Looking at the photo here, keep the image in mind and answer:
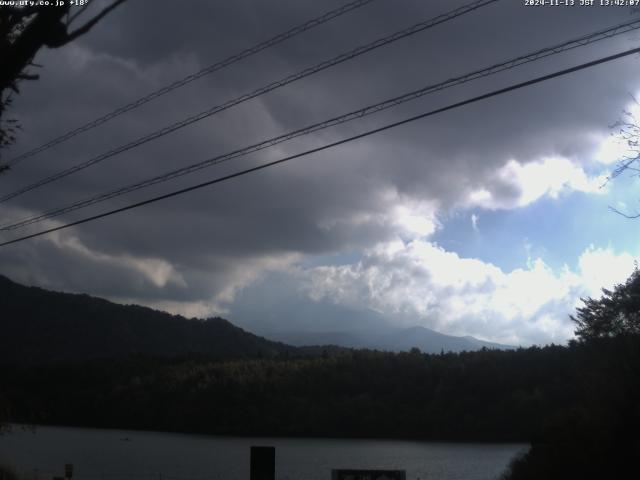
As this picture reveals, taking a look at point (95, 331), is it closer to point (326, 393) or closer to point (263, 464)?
point (326, 393)

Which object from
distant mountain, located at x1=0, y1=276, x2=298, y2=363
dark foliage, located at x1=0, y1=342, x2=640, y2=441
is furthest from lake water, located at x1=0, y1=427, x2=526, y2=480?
distant mountain, located at x1=0, y1=276, x2=298, y2=363

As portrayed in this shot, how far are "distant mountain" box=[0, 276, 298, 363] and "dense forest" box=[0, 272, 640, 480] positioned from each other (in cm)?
1916

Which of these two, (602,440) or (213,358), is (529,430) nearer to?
Answer: (602,440)

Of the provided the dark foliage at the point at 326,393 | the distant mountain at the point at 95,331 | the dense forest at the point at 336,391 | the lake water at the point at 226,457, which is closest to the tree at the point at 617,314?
the dense forest at the point at 336,391

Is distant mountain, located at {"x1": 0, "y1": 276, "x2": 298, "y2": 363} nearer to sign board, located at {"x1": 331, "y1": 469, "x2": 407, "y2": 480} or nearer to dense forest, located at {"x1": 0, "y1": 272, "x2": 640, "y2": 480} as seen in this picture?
dense forest, located at {"x1": 0, "y1": 272, "x2": 640, "y2": 480}

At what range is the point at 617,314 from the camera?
3500 centimetres

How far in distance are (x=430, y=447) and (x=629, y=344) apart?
5573 centimetres

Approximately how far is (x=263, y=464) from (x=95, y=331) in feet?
536

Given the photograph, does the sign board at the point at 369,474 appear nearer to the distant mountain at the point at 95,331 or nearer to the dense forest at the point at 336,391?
the dense forest at the point at 336,391

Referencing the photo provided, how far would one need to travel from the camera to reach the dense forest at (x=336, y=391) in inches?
3189

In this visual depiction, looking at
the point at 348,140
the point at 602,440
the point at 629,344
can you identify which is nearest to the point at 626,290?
the point at 629,344

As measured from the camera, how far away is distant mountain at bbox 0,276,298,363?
14855 centimetres

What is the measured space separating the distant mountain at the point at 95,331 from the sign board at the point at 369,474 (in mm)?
132298

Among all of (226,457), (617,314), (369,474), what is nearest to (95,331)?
(226,457)
